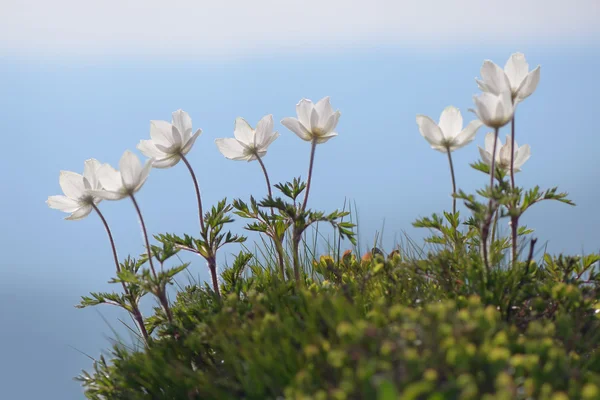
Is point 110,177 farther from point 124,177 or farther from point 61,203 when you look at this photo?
point 61,203

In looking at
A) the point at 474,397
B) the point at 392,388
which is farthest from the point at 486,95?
the point at 392,388

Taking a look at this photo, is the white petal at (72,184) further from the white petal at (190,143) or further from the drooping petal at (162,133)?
the white petal at (190,143)

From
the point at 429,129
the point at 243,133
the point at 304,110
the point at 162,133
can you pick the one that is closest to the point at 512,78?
the point at 429,129

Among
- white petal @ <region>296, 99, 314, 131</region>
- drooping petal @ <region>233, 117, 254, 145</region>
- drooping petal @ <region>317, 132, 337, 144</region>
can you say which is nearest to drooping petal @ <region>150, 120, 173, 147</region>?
drooping petal @ <region>233, 117, 254, 145</region>

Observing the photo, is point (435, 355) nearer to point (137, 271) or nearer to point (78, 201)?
point (137, 271)


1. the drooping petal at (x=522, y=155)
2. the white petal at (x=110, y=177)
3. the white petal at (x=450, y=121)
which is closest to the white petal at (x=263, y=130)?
the white petal at (x=110, y=177)

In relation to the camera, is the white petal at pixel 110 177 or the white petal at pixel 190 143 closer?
the white petal at pixel 110 177
